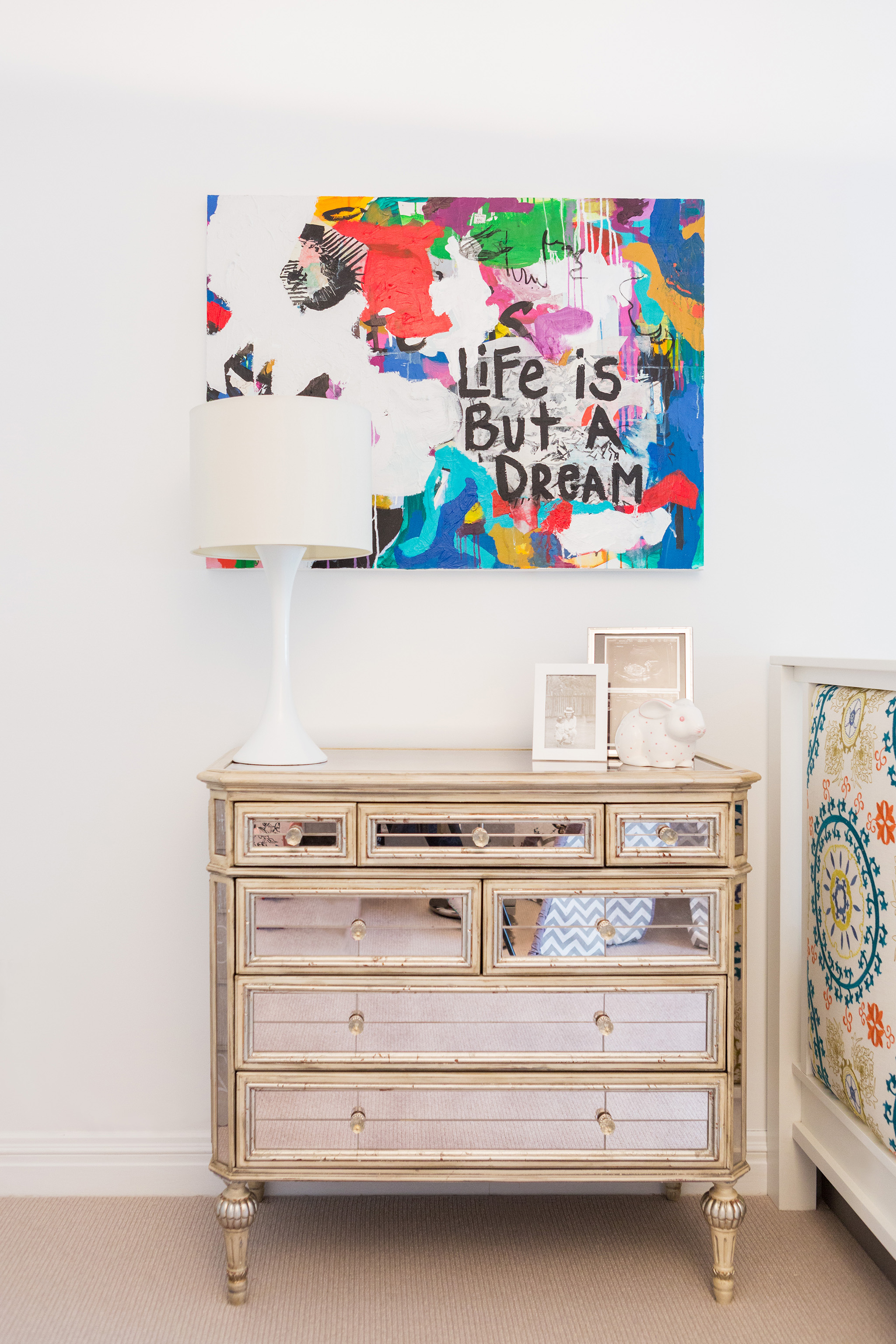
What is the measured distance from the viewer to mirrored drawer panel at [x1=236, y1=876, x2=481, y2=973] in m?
1.61

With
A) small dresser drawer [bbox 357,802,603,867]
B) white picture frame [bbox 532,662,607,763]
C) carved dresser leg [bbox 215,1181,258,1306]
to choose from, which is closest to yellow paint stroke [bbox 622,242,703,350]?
white picture frame [bbox 532,662,607,763]

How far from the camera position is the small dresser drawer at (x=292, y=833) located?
161 cm

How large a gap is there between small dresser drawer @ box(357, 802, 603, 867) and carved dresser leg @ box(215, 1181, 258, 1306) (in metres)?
0.68

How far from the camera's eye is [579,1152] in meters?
1.61

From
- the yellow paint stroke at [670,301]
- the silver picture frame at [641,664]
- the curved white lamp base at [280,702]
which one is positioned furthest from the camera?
the yellow paint stroke at [670,301]

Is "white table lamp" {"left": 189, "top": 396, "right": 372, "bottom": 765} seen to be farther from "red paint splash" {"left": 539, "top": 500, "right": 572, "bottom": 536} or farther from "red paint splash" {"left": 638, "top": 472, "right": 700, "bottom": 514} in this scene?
"red paint splash" {"left": 638, "top": 472, "right": 700, "bottom": 514}

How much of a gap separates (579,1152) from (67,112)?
8.18ft

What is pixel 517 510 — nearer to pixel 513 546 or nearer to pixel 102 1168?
pixel 513 546

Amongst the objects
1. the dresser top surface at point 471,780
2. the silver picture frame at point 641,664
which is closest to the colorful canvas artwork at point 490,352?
the silver picture frame at point 641,664

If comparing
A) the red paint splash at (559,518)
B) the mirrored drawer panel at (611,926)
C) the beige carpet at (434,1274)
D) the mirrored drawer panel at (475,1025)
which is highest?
the red paint splash at (559,518)

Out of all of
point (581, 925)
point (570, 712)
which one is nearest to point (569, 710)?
point (570, 712)

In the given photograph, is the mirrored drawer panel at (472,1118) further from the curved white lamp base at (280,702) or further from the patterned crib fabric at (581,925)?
the curved white lamp base at (280,702)

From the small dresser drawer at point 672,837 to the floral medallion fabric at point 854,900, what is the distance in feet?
0.91

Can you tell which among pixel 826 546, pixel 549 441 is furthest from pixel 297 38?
pixel 826 546
